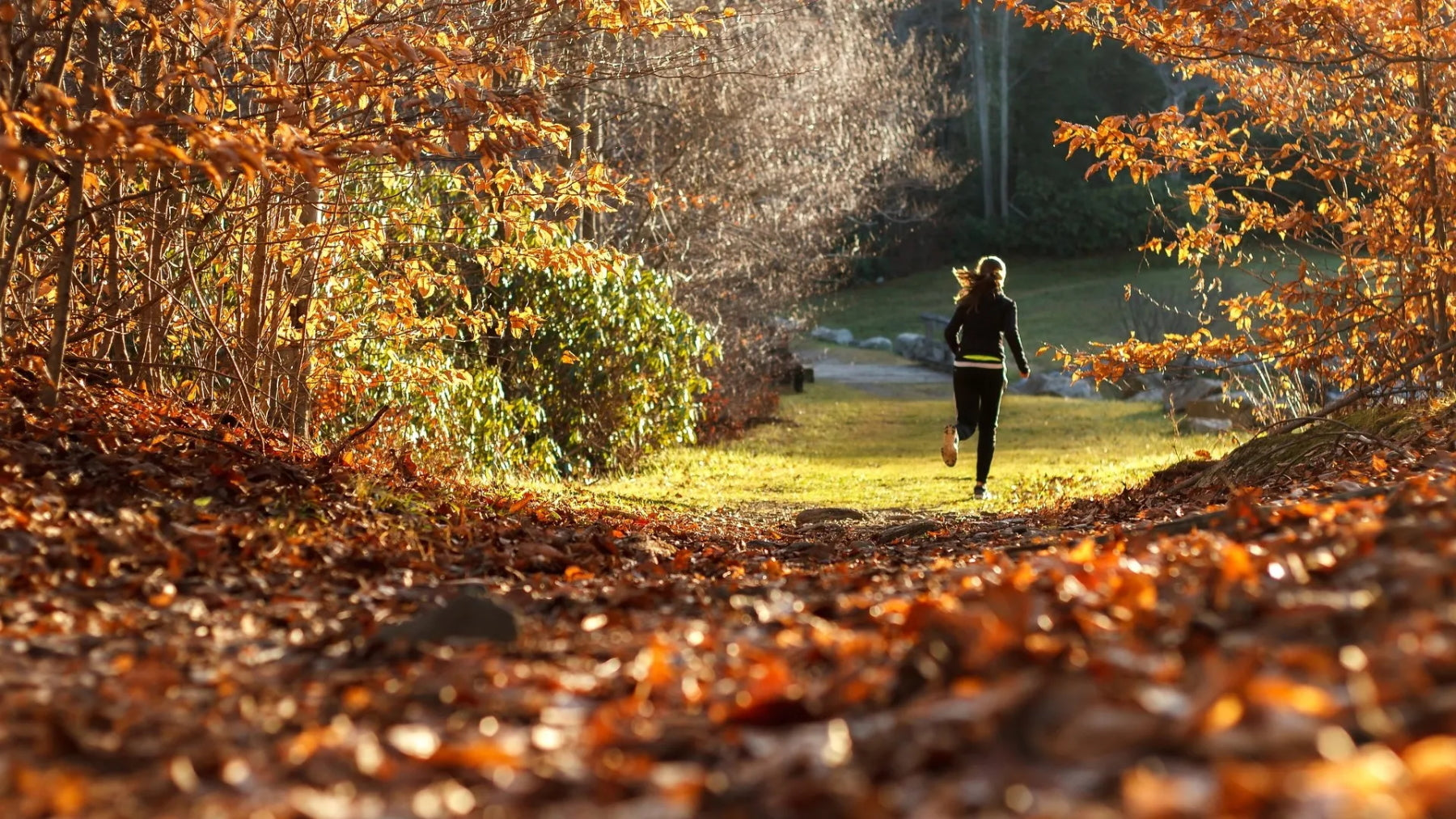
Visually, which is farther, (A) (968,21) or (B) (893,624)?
(A) (968,21)

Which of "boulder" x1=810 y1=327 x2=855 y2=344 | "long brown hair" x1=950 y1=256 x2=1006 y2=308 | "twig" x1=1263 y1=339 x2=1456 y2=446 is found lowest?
"boulder" x1=810 y1=327 x2=855 y2=344

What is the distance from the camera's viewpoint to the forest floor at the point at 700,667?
1.95 m

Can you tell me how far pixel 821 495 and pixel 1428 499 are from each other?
7038mm

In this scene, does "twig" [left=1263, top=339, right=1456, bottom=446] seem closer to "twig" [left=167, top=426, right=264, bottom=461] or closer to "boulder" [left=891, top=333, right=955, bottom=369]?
"twig" [left=167, top=426, right=264, bottom=461]

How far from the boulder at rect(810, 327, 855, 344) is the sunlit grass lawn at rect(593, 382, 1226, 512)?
432 inches

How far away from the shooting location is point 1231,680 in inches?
78.7

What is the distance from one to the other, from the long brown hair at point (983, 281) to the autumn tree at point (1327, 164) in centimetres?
149

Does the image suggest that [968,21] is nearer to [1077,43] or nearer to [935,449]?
[1077,43]

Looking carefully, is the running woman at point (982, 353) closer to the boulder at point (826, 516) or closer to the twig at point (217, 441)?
the boulder at point (826, 516)

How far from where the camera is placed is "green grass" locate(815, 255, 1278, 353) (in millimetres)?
30688

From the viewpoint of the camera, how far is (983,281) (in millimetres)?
10148

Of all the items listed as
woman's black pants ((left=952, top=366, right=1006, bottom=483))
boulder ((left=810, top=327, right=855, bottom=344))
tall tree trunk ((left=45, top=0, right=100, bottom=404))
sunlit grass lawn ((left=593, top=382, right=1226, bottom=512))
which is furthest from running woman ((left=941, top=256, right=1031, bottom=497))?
boulder ((left=810, top=327, right=855, bottom=344))

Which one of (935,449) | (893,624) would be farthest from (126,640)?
(935,449)

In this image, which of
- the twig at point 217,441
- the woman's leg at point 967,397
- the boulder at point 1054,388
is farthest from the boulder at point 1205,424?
the twig at point 217,441
